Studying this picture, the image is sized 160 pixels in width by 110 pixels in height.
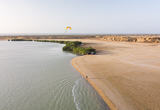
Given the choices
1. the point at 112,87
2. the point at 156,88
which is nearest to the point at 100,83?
the point at 112,87

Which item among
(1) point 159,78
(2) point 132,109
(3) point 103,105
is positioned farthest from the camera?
(1) point 159,78

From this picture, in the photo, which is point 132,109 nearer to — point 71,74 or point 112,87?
point 112,87

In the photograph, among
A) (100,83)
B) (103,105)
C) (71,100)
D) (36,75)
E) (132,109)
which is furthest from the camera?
(36,75)

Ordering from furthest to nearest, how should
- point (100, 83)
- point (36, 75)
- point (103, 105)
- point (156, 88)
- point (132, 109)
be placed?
point (36, 75)
point (100, 83)
point (156, 88)
point (103, 105)
point (132, 109)

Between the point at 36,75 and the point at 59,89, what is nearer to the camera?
the point at 59,89

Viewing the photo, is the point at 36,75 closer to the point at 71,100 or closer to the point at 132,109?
the point at 71,100

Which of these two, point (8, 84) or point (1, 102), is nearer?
point (1, 102)

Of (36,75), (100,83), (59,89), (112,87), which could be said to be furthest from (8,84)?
(112,87)

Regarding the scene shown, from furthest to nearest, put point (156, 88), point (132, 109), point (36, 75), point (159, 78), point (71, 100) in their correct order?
1. point (36, 75)
2. point (159, 78)
3. point (156, 88)
4. point (71, 100)
5. point (132, 109)
